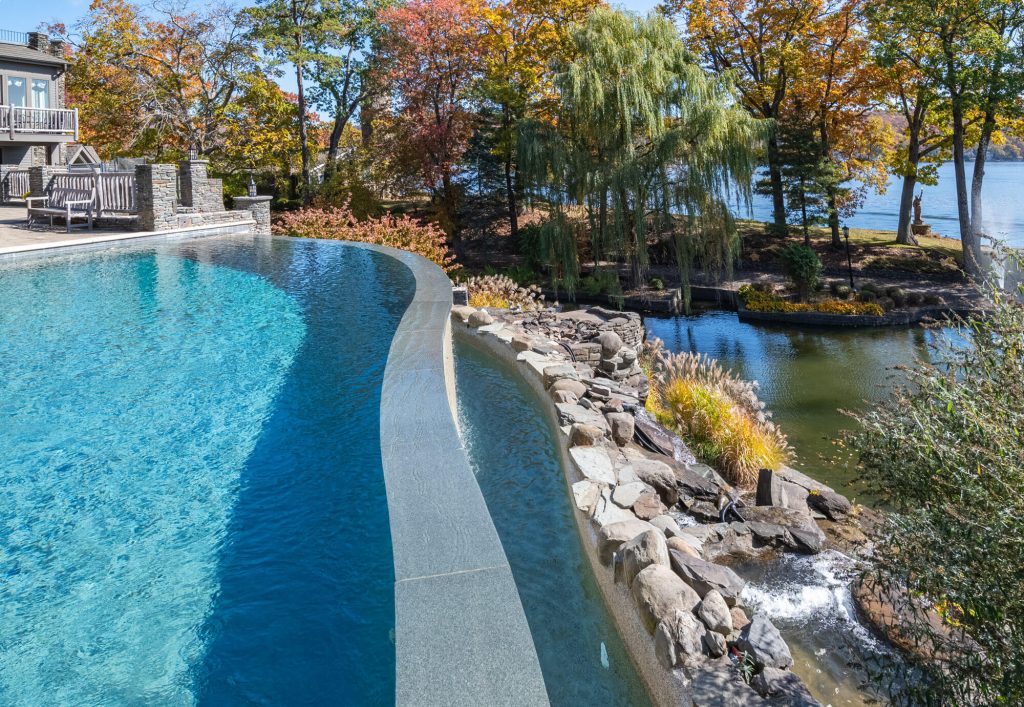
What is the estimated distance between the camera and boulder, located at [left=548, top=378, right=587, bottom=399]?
6192 millimetres

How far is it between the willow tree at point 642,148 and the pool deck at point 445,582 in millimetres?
13950

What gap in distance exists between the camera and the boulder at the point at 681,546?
3.94 meters

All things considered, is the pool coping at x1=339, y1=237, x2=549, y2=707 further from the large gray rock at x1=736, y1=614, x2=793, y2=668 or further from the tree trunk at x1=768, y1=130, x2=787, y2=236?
the tree trunk at x1=768, y1=130, x2=787, y2=236

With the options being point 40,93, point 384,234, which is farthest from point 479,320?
point 40,93

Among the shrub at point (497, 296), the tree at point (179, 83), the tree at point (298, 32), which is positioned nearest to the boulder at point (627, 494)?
the shrub at point (497, 296)

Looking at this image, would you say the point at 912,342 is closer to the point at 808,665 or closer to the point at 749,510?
the point at 749,510

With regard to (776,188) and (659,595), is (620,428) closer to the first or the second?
(659,595)

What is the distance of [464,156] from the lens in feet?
76.2

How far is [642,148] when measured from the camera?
17.7 m

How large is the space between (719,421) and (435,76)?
726 inches

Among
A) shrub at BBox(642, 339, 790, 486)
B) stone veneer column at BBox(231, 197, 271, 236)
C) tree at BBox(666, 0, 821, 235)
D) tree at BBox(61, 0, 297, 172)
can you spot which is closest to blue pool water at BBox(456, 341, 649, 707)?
shrub at BBox(642, 339, 790, 486)

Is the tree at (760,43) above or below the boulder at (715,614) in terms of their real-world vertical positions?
above

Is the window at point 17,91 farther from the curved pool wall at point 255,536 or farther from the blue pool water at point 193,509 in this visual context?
the curved pool wall at point 255,536

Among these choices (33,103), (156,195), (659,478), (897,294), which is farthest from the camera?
(33,103)
